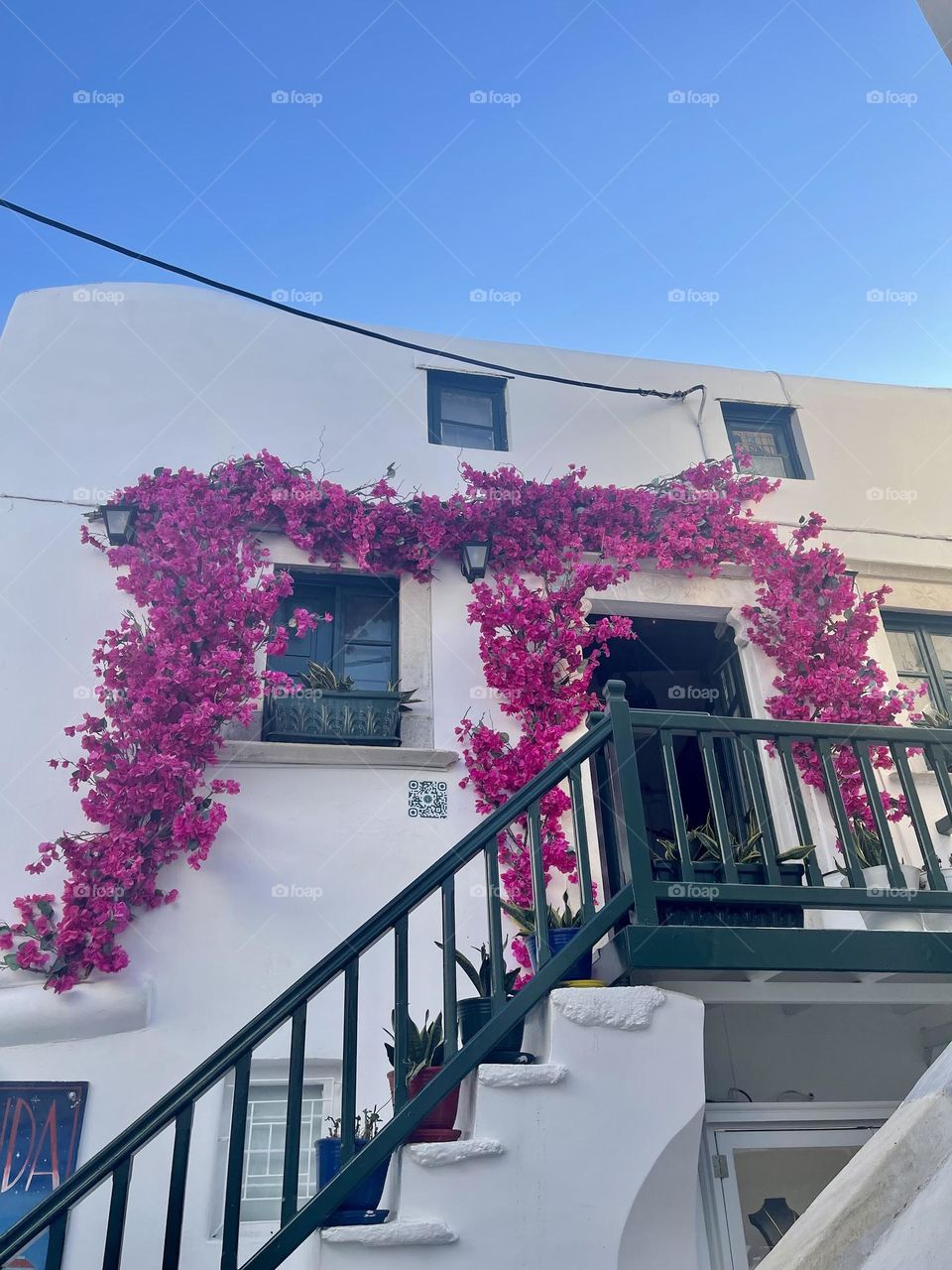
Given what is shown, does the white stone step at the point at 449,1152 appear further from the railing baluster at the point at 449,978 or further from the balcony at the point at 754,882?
the balcony at the point at 754,882

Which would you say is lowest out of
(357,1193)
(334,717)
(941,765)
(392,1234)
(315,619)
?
(392,1234)

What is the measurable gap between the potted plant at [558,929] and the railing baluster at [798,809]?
36.1 inches

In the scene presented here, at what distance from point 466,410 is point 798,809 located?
415 cm

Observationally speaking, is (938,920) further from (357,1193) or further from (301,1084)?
(301,1084)

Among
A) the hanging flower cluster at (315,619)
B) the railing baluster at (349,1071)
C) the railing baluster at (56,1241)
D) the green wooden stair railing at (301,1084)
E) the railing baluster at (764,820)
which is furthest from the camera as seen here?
the hanging flower cluster at (315,619)

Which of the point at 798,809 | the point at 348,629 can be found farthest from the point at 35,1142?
the point at 798,809

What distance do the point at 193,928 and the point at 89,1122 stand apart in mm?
924

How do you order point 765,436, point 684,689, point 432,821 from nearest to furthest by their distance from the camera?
point 432,821, point 765,436, point 684,689

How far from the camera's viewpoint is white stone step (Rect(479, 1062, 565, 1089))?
297 centimetres

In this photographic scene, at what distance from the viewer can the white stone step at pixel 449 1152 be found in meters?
2.84

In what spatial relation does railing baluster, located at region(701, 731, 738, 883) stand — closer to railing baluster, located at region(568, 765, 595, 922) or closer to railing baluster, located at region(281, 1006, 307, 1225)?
railing baluster, located at region(568, 765, 595, 922)

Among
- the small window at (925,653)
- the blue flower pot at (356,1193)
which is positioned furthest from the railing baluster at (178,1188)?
the small window at (925,653)

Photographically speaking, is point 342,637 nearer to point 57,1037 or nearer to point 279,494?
point 279,494

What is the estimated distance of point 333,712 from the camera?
5445mm
